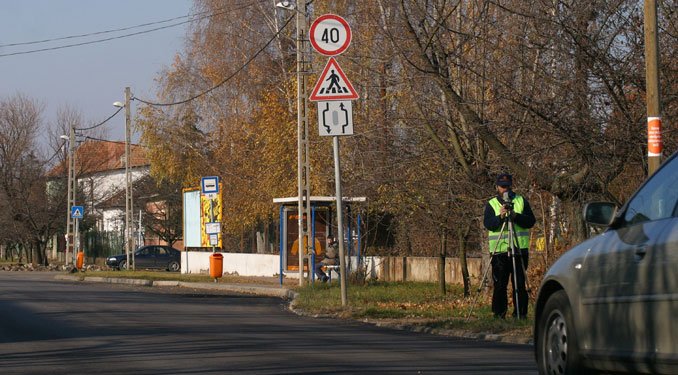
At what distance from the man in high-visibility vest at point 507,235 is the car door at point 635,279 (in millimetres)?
6230

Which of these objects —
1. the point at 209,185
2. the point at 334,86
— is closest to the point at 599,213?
the point at 334,86

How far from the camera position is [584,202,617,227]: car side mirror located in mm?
6719

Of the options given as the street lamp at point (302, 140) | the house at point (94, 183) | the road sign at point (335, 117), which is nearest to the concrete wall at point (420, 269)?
the street lamp at point (302, 140)

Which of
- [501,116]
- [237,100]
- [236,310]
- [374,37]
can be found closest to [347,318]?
[236,310]

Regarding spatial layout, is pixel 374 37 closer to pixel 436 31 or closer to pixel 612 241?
pixel 436 31

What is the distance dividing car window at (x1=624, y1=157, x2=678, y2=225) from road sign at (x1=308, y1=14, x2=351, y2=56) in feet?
32.9

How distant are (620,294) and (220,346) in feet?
19.4

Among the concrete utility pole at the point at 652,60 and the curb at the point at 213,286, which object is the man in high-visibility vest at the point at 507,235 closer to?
the concrete utility pole at the point at 652,60

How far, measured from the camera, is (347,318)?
15688 millimetres

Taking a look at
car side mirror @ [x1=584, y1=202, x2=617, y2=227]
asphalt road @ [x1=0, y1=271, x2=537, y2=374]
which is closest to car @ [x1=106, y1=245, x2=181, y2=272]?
asphalt road @ [x1=0, y1=271, x2=537, y2=374]

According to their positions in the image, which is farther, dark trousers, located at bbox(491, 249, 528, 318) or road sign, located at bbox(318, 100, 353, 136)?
road sign, located at bbox(318, 100, 353, 136)

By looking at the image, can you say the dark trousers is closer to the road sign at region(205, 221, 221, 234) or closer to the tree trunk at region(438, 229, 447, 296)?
the tree trunk at region(438, 229, 447, 296)

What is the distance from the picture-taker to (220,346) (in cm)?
1121

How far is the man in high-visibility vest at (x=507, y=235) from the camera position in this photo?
13.0 metres
